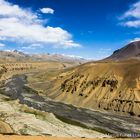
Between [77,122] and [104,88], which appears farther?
[104,88]

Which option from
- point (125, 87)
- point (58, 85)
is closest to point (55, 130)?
point (125, 87)

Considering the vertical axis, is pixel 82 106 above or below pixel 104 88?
below

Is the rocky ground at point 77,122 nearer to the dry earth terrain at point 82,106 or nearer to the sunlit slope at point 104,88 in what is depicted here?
the dry earth terrain at point 82,106

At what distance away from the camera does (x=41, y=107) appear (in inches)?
4063

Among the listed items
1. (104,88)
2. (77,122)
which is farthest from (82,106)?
(77,122)

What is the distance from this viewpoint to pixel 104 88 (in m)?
114

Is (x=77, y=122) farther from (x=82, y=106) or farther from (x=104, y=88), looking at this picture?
(x=104, y=88)

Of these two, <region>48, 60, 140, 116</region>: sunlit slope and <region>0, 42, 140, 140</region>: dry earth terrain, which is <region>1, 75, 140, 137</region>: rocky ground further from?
<region>48, 60, 140, 116</region>: sunlit slope

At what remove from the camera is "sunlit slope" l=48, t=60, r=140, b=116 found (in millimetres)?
101688

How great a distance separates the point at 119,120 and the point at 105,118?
422cm

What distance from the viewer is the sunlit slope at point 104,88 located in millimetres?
101688

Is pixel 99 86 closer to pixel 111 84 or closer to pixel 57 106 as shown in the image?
pixel 111 84

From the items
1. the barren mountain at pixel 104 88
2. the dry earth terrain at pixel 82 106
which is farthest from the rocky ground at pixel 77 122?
the barren mountain at pixel 104 88

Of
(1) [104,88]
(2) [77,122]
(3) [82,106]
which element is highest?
(1) [104,88]
